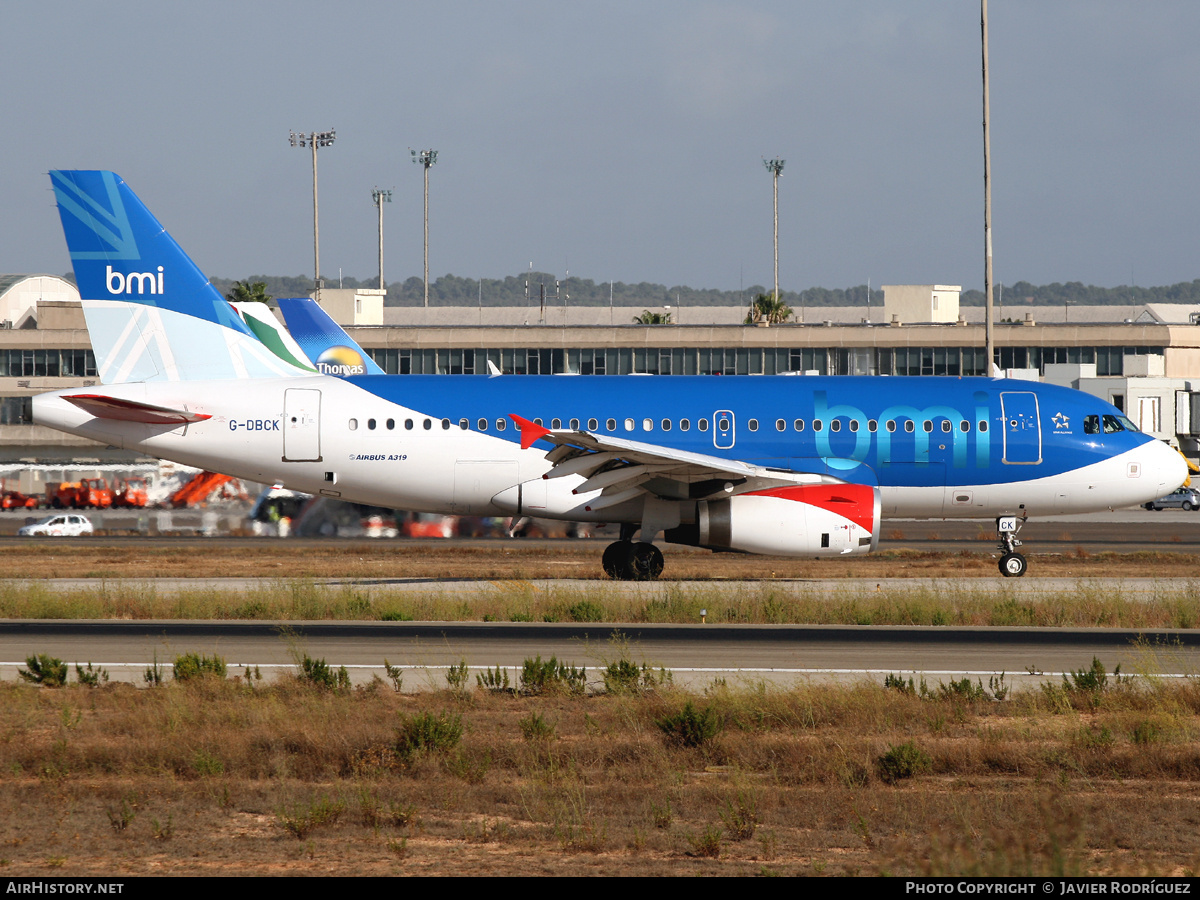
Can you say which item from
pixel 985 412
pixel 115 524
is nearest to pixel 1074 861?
pixel 985 412

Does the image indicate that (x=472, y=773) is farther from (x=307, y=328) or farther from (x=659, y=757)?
(x=307, y=328)

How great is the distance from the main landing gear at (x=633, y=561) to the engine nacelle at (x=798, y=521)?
2.20 meters

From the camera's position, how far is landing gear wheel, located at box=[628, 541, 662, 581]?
1166 inches

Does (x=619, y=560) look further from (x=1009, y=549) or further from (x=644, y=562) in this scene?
(x=1009, y=549)

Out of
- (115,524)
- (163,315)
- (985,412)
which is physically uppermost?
(163,315)

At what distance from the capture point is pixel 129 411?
93.7ft

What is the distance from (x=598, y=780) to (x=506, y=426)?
57.6ft

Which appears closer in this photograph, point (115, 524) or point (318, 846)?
point (318, 846)

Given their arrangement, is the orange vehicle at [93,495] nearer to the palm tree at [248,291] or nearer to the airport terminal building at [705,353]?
the airport terminal building at [705,353]

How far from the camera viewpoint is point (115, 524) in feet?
198

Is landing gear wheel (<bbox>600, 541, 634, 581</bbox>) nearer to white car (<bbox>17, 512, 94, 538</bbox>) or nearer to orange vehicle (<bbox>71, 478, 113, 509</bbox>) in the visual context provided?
white car (<bbox>17, 512, 94, 538</bbox>)

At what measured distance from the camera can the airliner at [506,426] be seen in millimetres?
29047
